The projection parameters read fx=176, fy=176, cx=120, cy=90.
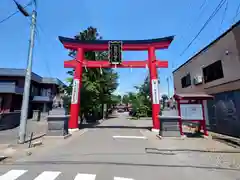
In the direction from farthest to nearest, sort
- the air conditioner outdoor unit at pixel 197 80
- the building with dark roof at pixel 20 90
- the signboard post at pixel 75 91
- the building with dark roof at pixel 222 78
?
the building with dark roof at pixel 20 90 → the air conditioner outdoor unit at pixel 197 80 → the signboard post at pixel 75 91 → the building with dark roof at pixel 222 78

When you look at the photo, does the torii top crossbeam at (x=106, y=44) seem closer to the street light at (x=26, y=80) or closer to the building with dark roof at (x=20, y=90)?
the street light at (x=26, y=80)

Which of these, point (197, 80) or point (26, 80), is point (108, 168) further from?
point (197, 80)

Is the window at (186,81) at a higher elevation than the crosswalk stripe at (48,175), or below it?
higher

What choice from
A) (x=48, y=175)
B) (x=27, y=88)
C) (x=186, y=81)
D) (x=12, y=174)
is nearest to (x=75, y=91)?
(x=27, y=88)

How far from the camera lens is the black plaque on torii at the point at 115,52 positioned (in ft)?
45.5

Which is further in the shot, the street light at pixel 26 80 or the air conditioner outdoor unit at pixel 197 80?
the air conditioner outdoor unit at pixel 197 80

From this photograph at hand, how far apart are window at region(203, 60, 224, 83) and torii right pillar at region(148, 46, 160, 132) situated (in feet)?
13.4

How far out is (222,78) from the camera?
39.0 ft

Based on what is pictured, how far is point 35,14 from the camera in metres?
10.2

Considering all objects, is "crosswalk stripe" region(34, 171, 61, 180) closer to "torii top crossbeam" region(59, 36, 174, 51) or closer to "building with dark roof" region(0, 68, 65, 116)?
"torii top crossbeam" region(59, 36, 174, 51)

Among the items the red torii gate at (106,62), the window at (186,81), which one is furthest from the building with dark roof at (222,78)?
the red torii gate at (106,62)

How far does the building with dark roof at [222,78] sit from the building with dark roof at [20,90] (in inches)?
721

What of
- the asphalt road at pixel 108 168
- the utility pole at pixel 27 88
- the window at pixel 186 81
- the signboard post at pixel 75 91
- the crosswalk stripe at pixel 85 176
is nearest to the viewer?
the crosswalk stripe at pixel 85 176

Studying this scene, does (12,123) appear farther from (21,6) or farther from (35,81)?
(35,81)
